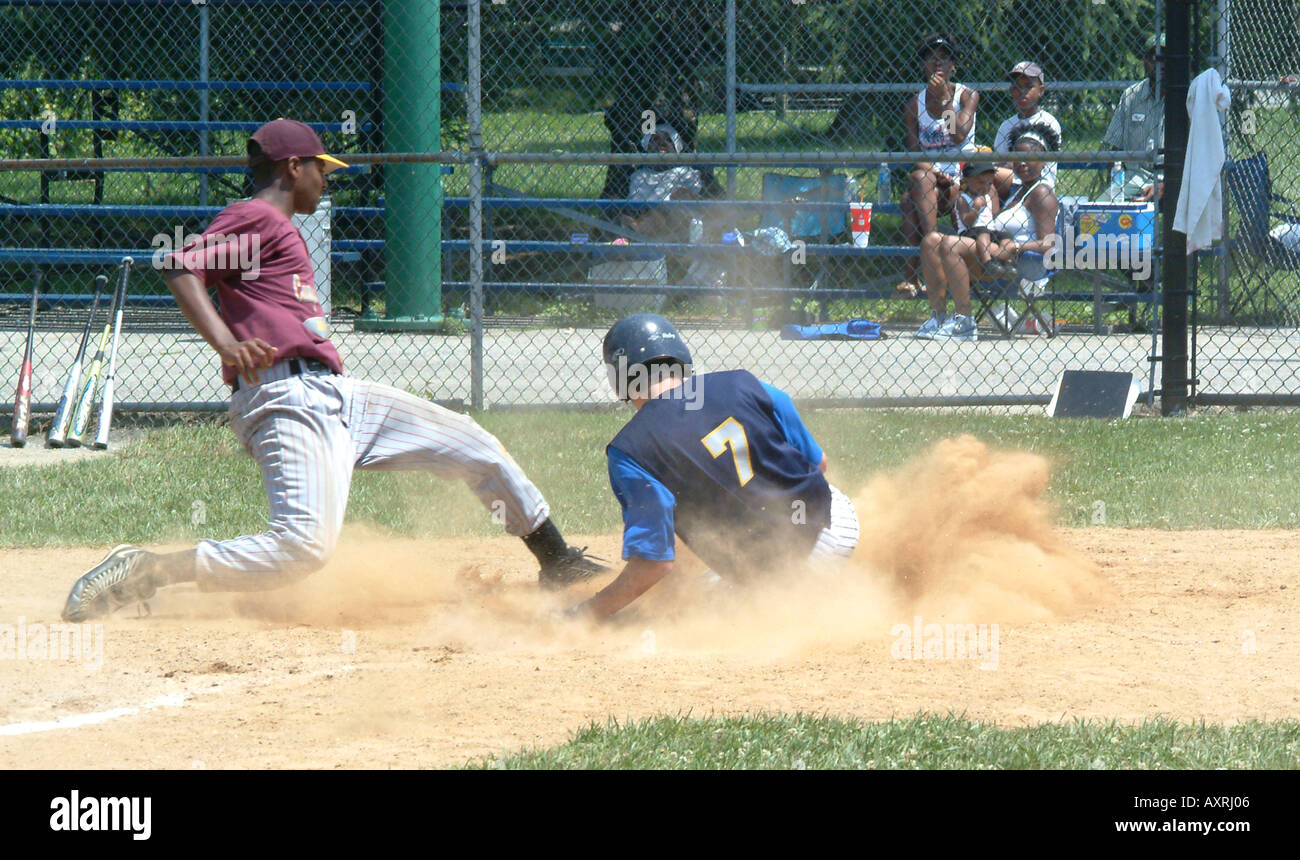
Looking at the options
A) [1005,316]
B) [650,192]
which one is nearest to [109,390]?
[650,192]

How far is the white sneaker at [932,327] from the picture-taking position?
12.1 meters

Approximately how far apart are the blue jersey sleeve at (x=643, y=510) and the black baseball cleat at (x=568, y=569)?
800mm

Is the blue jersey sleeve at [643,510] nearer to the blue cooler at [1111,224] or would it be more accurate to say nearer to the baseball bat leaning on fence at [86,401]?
the baseball bat leaning on fence at [86,401]

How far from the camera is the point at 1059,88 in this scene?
14.1m

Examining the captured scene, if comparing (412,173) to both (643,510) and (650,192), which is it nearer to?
(650,192)

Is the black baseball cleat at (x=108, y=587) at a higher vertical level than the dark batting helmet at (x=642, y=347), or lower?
lower

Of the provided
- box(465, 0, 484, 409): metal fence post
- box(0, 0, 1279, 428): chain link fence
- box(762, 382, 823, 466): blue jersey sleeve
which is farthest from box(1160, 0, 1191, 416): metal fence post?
box(762, 382, 823, 466): blue jersey sleeve

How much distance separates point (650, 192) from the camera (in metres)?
14.7

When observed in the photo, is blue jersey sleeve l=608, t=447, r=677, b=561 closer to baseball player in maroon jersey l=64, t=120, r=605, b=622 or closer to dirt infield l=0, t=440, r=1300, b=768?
dirt infield l=0, t=440, r=1300, b=768

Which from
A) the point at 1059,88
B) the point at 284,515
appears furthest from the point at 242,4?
the point at 284,515

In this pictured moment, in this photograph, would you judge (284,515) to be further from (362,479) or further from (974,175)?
(974,175)

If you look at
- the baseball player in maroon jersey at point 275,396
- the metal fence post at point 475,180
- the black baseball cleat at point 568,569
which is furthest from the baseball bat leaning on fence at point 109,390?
the black baseball cleat at point 568,569

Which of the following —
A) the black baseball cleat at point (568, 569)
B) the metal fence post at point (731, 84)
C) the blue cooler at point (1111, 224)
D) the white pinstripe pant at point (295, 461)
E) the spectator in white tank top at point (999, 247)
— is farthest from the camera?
the blue cooler at point (1111, 224)

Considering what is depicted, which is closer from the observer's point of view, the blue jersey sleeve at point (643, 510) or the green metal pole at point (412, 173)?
the blue jersey sleeve at point (643, 510)
